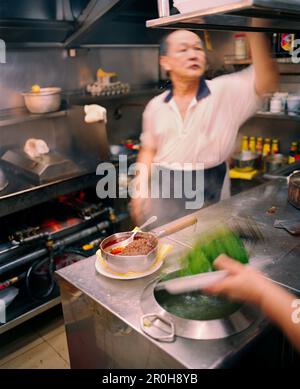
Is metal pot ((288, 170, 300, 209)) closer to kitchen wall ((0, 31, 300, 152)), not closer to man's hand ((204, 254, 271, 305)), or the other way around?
man's hand ((204, 254, 271, 305))

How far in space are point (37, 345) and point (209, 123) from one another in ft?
6.05

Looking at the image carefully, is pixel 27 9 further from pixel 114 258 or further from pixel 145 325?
pixel 145 325

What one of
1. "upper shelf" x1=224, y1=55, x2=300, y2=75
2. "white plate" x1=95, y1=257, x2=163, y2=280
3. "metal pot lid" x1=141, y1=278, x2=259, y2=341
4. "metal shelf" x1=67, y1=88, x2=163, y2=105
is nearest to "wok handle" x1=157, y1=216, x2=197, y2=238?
"white plate" x1=95, y1=257, x2=163, y2=280

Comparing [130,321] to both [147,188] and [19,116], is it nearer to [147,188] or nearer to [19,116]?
[147,188]

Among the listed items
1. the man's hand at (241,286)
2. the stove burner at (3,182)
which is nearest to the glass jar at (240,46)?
the stove burner at (3,182)

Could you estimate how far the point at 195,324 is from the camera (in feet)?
3.46

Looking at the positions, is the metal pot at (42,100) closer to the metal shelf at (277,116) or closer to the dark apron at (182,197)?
the dark apron at (182,197)

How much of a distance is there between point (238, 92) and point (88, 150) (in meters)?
1.33

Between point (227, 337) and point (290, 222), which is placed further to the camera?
point (290, 222)

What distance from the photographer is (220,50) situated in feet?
12.1

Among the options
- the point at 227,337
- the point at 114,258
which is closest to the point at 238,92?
the point at 114,258

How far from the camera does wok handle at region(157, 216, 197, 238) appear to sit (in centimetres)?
159

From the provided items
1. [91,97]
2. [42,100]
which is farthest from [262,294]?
[91,97]
